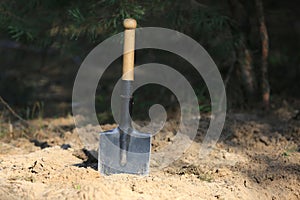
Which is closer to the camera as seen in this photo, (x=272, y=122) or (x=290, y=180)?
(x=290, y=180)

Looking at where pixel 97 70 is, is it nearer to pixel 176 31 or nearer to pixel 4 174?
pixel 176 31

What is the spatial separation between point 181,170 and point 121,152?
14.3 inches

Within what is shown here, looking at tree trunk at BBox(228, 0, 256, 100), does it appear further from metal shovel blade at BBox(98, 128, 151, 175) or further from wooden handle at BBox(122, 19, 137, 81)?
metal shovel blade at BBox(98, 128, 151, 175)

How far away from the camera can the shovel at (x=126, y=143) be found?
2.92 metres

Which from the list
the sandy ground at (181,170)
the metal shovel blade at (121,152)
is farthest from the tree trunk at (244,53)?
the metal shovel blade at (121,152)

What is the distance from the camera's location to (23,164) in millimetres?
2973


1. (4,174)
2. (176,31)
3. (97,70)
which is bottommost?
(4,174)

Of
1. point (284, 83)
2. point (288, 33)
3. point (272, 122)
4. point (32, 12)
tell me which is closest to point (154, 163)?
point (272, 122)

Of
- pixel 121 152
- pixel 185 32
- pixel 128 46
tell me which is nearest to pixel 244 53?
pixel 185 32

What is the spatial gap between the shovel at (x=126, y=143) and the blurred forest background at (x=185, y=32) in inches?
28.7

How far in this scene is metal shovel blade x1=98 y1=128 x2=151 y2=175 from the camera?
2914 millimetres

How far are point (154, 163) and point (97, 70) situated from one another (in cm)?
251

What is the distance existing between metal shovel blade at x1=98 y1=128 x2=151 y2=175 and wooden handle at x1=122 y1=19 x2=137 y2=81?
34 centimetres

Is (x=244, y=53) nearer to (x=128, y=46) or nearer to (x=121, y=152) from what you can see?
(x=128, y=46)
